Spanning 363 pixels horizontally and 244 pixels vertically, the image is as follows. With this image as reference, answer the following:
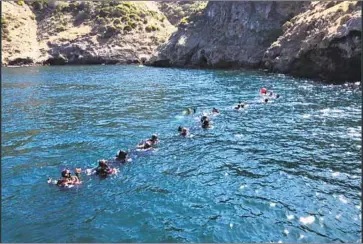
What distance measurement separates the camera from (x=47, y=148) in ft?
93.7

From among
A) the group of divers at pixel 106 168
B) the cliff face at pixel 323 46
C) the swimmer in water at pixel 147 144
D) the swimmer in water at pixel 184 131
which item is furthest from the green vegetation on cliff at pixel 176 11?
the swimmer in water at pixel 147 144

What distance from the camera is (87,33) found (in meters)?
121

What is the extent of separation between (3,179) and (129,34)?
10234 centimetres

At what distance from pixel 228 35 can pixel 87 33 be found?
52870mm

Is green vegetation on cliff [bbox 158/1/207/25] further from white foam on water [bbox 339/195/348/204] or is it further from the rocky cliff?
white foam on water [bbox 339/195/348/204]

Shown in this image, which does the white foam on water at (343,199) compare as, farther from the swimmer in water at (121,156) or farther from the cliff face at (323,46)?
the cliff face at (323,46)

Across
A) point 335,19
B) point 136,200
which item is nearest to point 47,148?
point 136,200

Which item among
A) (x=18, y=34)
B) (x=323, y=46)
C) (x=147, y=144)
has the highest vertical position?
(x=323, y=46)

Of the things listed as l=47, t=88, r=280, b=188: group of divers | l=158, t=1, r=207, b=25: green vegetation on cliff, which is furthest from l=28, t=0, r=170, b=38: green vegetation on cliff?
l=47, t=88, r=280, b=188: group of divers

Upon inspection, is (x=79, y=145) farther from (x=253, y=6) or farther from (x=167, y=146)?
(x=253, y=6)

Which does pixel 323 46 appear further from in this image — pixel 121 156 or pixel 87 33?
pixel 87 33

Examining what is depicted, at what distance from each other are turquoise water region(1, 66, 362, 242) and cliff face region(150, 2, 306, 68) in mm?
Result: 37945

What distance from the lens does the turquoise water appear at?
16.5 meters

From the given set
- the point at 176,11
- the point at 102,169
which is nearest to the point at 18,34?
the point at 176,11
